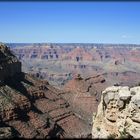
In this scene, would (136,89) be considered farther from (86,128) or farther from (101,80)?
(101,80)

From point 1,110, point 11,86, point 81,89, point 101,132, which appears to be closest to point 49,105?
point 11,86

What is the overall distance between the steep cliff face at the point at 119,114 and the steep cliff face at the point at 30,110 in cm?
1939

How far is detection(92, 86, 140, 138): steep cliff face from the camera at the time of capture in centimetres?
2016

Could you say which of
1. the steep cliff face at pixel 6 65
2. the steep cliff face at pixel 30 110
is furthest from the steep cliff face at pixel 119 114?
the steep cliff face at pixel 6 65

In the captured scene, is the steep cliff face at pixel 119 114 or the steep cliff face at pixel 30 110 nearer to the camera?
the steep cliff face at pixel 119 114

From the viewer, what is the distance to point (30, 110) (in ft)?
189

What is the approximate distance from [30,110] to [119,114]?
37.3 metres

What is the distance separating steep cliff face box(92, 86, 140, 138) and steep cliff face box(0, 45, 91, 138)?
63.6 ft

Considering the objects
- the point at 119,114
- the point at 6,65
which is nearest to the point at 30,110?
the point at 6,65

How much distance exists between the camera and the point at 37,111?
61125 millimetres

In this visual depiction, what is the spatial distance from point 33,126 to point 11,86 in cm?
933

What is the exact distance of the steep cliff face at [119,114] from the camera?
2016 cm

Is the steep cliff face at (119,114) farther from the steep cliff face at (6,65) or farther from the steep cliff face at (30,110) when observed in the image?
the steep cliff face at (6,65)

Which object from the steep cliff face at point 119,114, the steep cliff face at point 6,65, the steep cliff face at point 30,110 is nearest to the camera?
the steep cliff face at point 119,114
